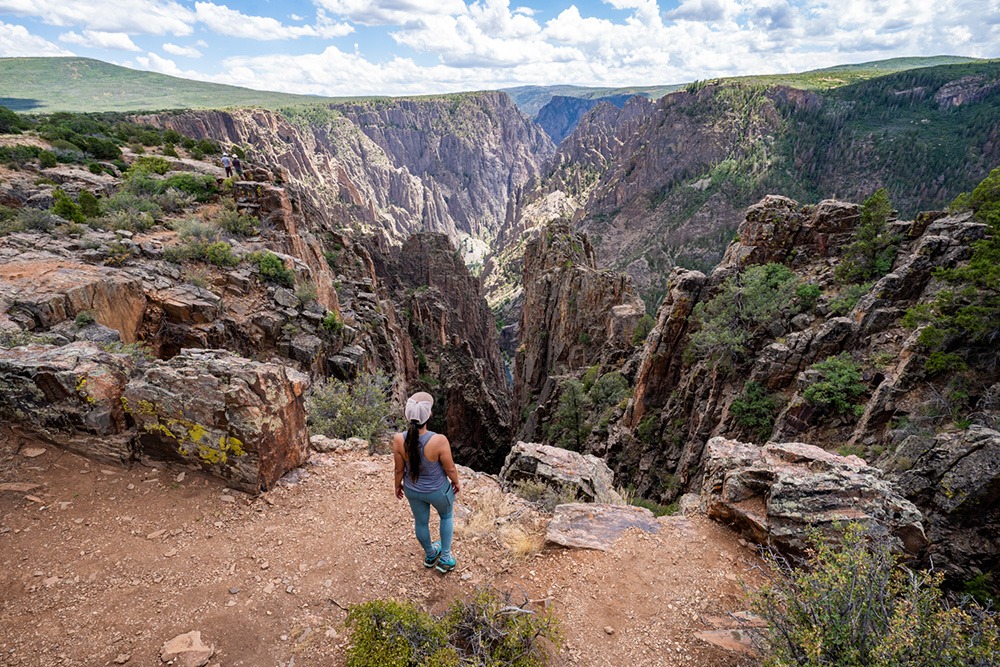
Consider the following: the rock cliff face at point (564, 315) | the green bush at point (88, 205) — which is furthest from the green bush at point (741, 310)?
the green bush at point (88, 205)

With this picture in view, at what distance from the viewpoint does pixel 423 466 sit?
16.8 ft

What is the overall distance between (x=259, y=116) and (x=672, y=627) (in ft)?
510

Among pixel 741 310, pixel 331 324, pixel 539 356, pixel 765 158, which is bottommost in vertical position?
pixel 539 356

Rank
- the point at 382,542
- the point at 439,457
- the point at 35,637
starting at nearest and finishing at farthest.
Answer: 1. the point at 35,637
2. the point at 439,457
3. the point at 382,542

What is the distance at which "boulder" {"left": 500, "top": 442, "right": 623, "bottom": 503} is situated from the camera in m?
10.6

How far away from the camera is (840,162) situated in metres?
97.1

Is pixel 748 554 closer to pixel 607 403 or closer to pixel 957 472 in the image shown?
pixel 957 472

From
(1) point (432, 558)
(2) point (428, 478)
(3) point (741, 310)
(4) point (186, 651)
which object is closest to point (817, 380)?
(3) point (741, 310)

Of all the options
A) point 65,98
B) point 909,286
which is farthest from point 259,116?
point 909,286

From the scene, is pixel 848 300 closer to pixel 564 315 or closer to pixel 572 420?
pixel 572 420

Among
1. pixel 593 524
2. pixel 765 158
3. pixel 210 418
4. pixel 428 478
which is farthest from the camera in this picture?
pixel 765 158

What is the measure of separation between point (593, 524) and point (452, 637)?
3525 mm

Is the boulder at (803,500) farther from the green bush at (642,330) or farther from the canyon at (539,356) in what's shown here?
the green bush at (642,330)

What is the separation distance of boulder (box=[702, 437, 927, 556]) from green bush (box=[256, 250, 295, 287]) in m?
15.9
